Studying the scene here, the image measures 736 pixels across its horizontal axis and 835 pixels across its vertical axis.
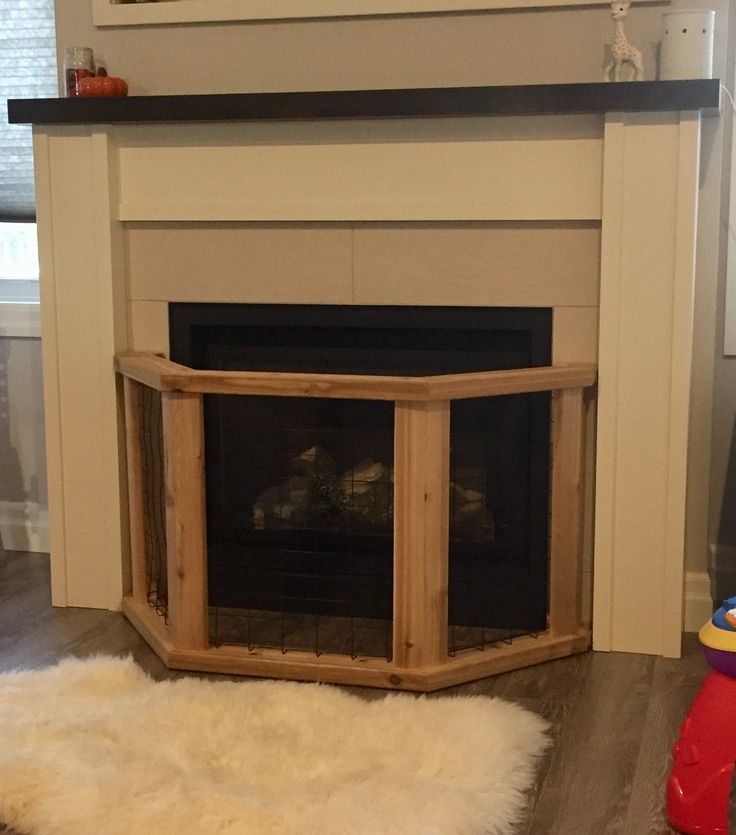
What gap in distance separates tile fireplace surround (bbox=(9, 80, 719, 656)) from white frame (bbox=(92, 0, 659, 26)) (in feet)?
0.87

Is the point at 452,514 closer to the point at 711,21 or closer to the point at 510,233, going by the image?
the point at 510,233

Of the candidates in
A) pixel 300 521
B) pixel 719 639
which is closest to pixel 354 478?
pixel 300 521

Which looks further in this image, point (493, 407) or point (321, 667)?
point (493, 407)

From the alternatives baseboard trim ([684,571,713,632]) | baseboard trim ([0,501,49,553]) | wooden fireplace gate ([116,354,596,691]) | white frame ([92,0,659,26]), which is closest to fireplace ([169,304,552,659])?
wooden fireplace gate ([116,354,596,691])

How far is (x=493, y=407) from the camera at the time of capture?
8.89 feet

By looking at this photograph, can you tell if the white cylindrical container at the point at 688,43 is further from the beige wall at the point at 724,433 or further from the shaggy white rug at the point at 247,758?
the shaggy white rug at the point at 247,758

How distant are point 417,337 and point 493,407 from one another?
0.82ft

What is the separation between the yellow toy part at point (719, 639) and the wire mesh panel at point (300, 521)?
943 millimetres

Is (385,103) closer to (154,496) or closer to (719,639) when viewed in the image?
(154,496)

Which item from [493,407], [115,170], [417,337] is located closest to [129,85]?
[115,170]

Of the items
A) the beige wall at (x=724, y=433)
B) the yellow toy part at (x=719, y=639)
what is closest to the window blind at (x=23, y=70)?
the beige wall at (x=724, y=433)

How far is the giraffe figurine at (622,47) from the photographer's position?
2451 mm

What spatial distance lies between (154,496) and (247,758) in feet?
3.43

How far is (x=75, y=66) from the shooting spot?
9.16 ft
